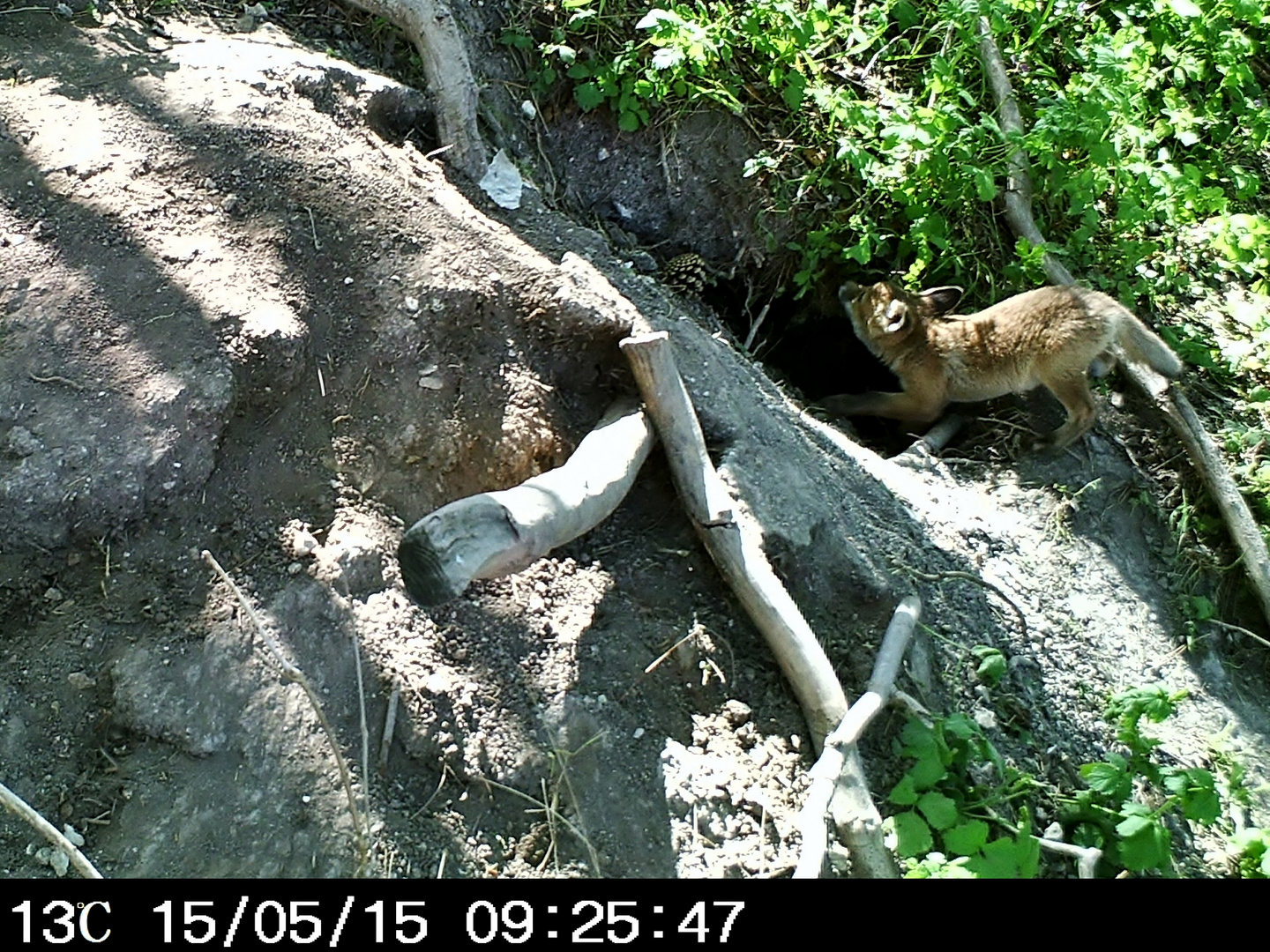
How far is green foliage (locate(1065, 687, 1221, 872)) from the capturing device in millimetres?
3678

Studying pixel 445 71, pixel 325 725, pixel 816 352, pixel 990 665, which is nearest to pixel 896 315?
pixel 816 352

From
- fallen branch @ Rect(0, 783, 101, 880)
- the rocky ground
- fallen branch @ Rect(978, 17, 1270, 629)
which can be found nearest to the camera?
fallen branch @ Rect(0, 783, 101, 880)

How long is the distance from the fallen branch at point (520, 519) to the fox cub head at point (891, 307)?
2916 mm

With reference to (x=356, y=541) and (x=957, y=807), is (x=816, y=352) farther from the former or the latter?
(x=356, y=541)

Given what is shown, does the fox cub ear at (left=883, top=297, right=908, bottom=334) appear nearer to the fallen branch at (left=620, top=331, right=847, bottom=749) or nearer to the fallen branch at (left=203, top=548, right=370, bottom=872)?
the fallen branch at (left=620, top=331, right=847, bottom=749)

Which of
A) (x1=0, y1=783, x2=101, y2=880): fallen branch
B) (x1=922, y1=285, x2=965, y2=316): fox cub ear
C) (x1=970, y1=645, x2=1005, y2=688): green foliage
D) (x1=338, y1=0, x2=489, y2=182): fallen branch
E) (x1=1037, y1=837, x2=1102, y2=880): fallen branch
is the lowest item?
(x1=1037, y1=837, x2=1102, y2=880): fallen branch

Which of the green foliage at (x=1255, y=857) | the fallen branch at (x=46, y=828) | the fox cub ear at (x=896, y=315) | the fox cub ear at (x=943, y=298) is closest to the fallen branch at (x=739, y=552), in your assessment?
the green foliage at (x=1255, y=857)

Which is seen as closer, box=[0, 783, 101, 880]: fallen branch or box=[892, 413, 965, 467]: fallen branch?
box=[0, 783, 101, 880]: fallen branch

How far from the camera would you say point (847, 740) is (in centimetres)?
358

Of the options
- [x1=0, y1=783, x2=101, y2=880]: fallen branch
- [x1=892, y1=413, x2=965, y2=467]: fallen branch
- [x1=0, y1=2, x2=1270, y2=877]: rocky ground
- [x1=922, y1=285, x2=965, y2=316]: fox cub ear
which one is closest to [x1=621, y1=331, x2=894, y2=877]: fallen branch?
[x1=0, y1=2, x2=1270, y2=877]: rocky ground

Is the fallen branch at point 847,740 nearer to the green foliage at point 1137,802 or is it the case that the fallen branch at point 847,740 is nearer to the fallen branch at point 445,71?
the green foliage at point 1137,802

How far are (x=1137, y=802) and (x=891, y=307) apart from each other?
312 centimetres

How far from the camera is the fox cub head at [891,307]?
20.8ft

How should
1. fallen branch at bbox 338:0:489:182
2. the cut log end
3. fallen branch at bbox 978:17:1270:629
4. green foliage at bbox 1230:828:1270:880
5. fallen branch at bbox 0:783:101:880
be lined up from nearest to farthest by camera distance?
fallen branch at bbox 0:783:101:880 → the cut log end → green foliage at bbox 1230:828:1270:880 → fallen branch at bbox 338:0:489:182 → fallen branch at bbox 978:17:1270:629
